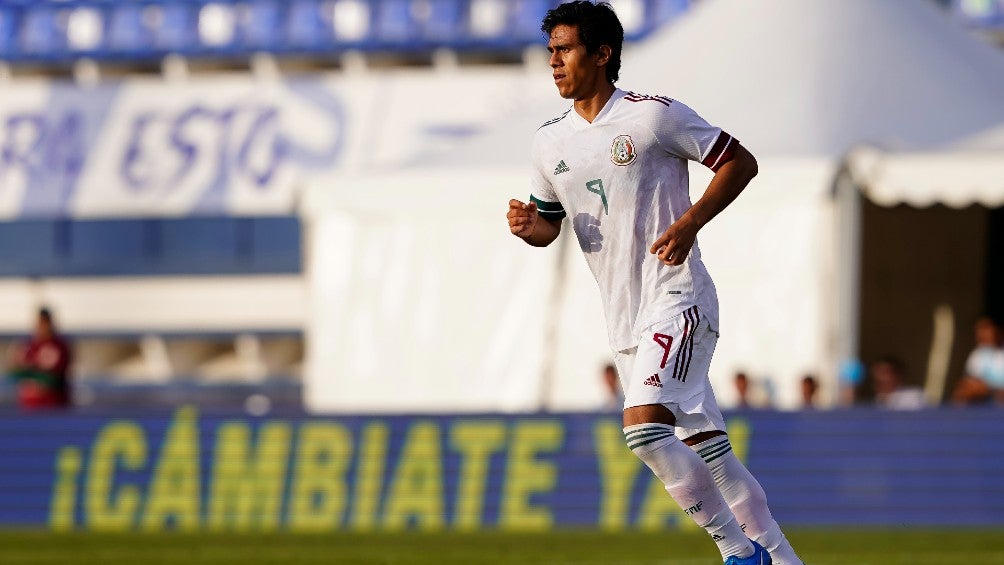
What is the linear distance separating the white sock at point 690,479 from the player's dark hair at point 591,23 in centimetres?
117

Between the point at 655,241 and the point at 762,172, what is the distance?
28.9ft

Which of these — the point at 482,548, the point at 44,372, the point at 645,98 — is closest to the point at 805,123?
the point at 482,548

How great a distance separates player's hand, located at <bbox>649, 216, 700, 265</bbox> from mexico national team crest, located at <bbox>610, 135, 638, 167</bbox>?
260 millimetres

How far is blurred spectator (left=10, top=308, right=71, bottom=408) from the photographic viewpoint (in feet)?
53.6

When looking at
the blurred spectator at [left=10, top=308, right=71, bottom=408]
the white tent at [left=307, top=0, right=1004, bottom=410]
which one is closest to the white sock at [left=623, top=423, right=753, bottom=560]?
the white tent at [left=307, top=0, right=1004, bottom=410]

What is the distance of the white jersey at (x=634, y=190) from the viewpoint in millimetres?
6809

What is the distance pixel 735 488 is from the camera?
274 inches

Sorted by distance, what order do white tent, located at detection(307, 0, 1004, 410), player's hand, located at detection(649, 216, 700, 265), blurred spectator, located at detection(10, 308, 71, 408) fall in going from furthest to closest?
blurred spectator, located at detection(10, 308, 71, 408) → white tent, located at detection(307, 0, 1004, 410) → player's hand, located at detection(649, 216, 700, 265)

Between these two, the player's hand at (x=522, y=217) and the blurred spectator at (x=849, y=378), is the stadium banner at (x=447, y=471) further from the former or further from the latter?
the player's hand at (x=522, y=217)

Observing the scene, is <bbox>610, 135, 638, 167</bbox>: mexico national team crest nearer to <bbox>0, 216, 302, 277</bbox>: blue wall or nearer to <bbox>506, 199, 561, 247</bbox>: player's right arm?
<bbox>506, 199, 561, 247</bbox>: player's right arm

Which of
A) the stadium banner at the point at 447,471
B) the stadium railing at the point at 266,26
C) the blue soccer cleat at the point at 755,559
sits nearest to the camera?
the blue soccer cleat at the point at 755,559

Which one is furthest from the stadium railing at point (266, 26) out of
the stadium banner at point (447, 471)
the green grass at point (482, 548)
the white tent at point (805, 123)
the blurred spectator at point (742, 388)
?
the green grass at point (482, 548)

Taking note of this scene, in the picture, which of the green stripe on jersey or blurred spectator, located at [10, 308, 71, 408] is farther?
blurred spectator, located at [10, 308, 71, 408]

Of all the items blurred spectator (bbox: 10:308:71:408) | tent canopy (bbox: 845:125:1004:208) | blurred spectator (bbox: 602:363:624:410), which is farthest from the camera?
blurred spectator (bbox: 10:308:71:408)
